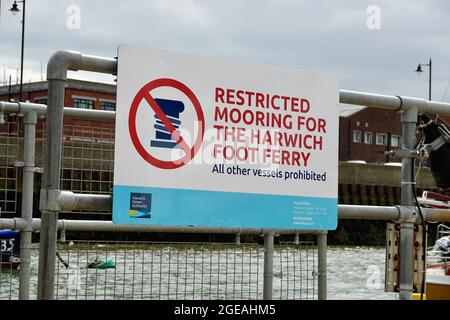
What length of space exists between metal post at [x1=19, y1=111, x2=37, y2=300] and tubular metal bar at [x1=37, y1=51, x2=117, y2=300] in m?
1.78

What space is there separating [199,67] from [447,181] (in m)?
1.83

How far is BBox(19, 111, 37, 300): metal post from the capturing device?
231 inches

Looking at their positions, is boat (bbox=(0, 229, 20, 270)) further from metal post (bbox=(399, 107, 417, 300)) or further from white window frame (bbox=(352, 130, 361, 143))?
white window frame (bbox=(352, 130, 361, 143))

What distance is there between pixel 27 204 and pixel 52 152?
199cm

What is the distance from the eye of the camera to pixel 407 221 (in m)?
5.19

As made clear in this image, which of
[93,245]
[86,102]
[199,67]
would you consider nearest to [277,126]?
[199,67]

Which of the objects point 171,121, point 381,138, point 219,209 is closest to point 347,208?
point 219,209

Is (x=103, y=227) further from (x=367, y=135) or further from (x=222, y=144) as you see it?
(x=367, y=135)

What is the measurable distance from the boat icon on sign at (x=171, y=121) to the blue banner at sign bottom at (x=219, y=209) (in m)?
0.21

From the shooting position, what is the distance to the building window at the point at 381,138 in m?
86.3

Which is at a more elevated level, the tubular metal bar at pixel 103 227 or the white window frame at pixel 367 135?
the white window frame at pixel 367 135

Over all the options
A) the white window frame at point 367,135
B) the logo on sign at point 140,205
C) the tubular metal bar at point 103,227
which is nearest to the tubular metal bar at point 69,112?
the tubular metal bar at point 103,227

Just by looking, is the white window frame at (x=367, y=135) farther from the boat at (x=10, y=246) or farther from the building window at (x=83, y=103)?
the boat at (x=10, y=246)
